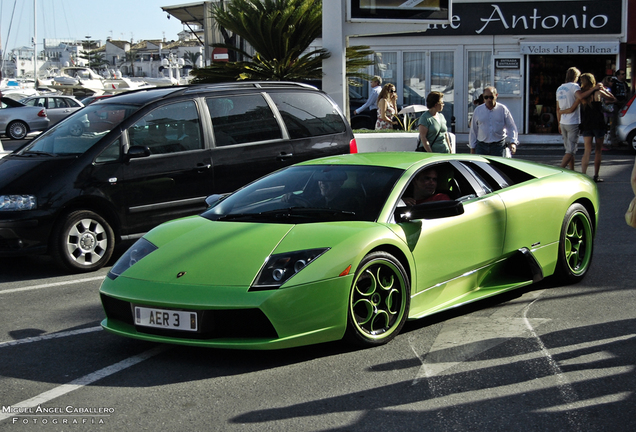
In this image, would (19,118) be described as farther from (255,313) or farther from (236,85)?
(255,313)

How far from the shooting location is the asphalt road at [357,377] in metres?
3.79

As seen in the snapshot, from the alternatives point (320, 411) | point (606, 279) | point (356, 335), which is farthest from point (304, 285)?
point (606, 279)

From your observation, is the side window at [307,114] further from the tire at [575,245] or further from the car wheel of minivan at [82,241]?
the tire at [575,245]

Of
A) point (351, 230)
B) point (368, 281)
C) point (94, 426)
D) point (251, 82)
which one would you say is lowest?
point (94, 426)

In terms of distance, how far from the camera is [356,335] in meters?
4.77

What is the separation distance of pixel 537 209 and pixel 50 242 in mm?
4544

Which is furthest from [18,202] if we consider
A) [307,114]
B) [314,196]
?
[307,114]

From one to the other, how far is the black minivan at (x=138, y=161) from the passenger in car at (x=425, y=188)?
10.6ft

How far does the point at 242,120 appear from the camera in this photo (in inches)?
352

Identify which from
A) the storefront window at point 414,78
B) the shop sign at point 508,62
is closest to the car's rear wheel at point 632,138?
the shop sign at point 508,62

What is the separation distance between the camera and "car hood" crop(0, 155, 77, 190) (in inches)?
296

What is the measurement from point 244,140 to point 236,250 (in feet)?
13.9

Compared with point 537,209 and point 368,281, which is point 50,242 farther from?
point 537,209

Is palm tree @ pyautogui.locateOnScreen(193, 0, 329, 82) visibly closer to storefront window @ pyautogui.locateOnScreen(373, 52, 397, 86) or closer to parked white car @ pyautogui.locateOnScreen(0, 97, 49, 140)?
storefront window @ pyautogui.locateOnScreen(373, 52, 397, 86)
